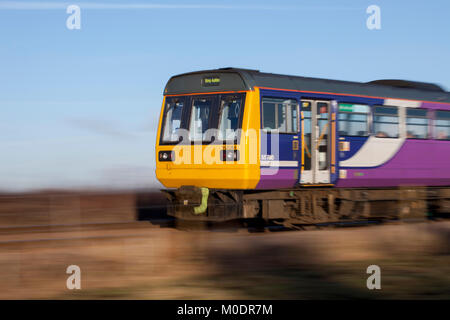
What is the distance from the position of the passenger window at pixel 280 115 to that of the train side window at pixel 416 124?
3827 millimetres

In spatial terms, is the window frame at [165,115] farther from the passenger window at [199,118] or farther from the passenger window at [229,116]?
the passenger window at [229,116]

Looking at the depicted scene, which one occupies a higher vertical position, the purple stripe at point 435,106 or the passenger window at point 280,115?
the purple stripe at point 435,106

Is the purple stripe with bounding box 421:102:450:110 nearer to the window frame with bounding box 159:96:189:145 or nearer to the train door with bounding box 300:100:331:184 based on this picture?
the train door with bounding box 300:100:331:184

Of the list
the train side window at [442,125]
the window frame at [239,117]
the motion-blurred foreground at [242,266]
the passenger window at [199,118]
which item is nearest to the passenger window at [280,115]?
the window frame at [239,117]

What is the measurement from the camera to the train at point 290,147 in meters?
12.2

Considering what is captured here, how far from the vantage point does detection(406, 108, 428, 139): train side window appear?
15.1 metres

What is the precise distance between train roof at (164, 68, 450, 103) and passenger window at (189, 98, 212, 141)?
259 mm

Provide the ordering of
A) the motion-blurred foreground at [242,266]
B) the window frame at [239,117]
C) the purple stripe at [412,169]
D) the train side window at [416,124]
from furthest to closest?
1. the train side window at [416,124]
2. the purple stripe at [412,169]
3. the window frame at [239,117]
4. the motion-blurred foreground at [242,266]

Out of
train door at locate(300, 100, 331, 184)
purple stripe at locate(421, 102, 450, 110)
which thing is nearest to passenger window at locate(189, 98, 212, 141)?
train door at locate(300, 100, 331, 184)

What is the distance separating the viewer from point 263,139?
1215 cm

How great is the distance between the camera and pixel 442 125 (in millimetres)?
16047

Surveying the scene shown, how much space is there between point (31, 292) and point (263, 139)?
6.55 meters

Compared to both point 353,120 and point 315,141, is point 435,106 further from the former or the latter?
point 315,141

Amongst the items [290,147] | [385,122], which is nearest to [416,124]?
[385,122]
